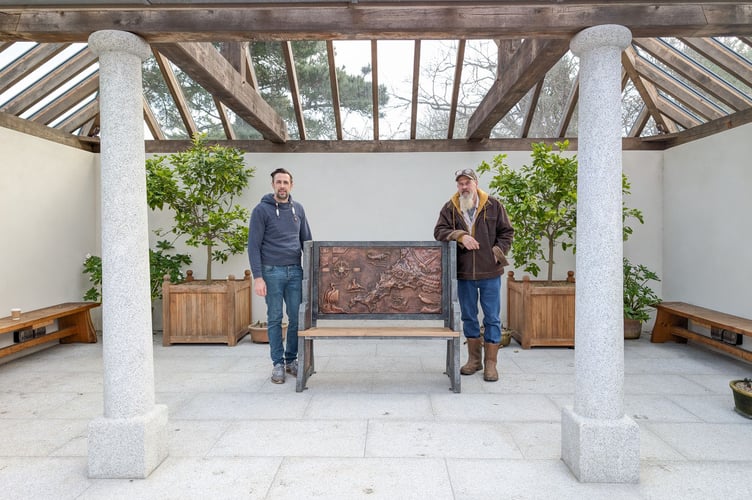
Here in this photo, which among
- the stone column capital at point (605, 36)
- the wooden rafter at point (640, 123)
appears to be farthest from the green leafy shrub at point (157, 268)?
the wooden rafter at point (640, 123)

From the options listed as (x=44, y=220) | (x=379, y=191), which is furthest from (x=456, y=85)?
(x=44, y=220)

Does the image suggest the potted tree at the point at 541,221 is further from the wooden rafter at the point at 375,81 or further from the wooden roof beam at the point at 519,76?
the wooden rafter at the point at 375,81

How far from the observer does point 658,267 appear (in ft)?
21.0

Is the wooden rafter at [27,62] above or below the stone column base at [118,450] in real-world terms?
above

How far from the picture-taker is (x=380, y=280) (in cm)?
421

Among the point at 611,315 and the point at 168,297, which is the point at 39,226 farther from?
the point at 611,315

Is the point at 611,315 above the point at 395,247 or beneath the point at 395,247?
beneath

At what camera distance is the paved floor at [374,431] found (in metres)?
2.43

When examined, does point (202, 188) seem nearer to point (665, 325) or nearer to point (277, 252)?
point (277, 252)

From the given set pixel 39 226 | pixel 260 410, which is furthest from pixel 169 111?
pixel 260 410

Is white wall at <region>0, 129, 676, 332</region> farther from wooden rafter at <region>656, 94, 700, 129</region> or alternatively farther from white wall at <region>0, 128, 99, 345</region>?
wooden rafter at <region>656, 94, 700, 129</region>

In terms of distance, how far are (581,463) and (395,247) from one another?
89.4 inches

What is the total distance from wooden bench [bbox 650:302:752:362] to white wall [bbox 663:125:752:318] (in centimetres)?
26

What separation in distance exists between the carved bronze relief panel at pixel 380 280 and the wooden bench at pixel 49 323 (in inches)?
120
